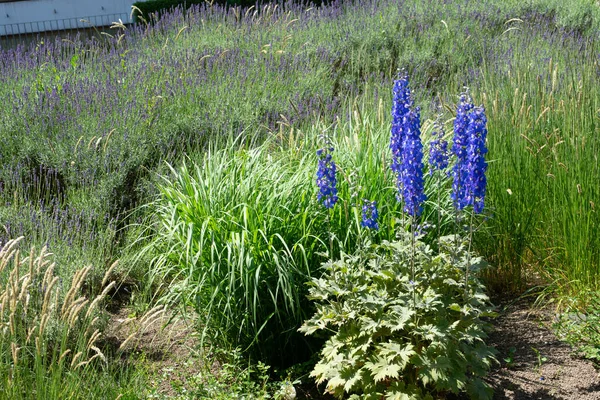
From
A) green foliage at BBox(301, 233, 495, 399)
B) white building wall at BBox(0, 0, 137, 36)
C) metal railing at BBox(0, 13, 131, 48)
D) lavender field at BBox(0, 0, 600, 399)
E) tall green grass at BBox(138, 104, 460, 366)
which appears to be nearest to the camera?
green foliage at BBox(301, 233, 495, 399)

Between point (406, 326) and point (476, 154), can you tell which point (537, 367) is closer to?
point (406, 326)

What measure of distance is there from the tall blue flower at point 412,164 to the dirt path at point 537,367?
1.16m

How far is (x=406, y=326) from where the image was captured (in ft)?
10.1

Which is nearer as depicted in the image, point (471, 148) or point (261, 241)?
point (471, 148)

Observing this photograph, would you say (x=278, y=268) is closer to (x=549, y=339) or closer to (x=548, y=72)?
(x=549, y=339)

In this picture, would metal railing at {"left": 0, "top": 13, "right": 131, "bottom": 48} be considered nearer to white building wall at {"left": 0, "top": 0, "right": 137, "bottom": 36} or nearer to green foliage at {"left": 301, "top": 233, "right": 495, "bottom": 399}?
white building wall at {"left": 0, "top": 0, "right": 137, "bottom": 36}

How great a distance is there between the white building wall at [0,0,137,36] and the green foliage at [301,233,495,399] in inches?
557

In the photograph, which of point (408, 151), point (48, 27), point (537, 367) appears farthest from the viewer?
point (48, 27)

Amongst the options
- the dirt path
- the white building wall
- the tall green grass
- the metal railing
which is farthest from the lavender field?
the white building wall

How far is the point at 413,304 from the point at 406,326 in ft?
0.42

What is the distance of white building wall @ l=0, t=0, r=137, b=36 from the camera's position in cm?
1581

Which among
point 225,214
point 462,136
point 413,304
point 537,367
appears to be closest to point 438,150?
point 462,136

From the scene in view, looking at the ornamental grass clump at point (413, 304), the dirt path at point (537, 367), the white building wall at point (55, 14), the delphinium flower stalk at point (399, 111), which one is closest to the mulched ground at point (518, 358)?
the dirt path at point (537, 367)

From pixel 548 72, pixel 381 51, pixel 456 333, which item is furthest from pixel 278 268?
pixel 381 51
